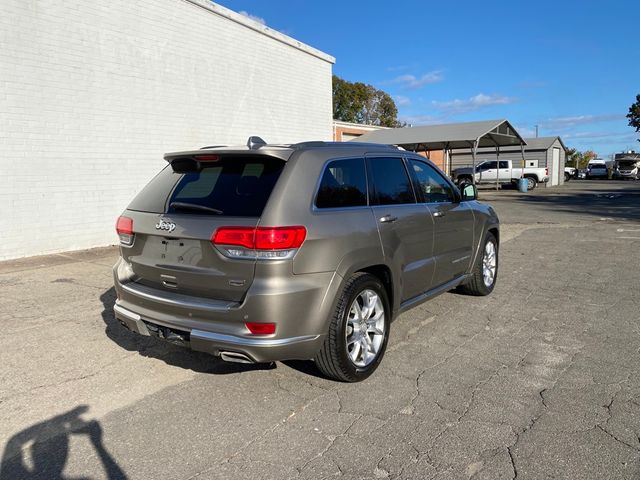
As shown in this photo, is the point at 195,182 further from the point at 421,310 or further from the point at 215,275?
the point at 421,310

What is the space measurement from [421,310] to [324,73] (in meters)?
12.5

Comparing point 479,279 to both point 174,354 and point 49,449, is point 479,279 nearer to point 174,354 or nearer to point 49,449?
point 174,354

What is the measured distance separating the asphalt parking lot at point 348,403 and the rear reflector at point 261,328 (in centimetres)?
60

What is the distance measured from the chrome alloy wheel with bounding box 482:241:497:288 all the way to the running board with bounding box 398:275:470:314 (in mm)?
651

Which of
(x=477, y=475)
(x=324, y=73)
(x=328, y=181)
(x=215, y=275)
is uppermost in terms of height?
(x=324, y=73)

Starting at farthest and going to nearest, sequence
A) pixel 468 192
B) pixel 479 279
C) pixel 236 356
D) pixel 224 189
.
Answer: pixel 479 279, pixel 468 192, pixel 224 189, pixel 236 356

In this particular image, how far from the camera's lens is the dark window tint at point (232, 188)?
3.34 metres

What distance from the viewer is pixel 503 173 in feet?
114

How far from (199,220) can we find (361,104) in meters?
63.4

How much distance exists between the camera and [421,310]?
5668 millimetres

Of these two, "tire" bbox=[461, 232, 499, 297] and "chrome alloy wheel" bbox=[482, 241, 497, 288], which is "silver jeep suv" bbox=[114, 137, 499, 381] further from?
"chrome alloy wheel" bbox=[482, 241, 497, 288]

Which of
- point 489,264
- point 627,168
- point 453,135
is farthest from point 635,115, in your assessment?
point 489,264

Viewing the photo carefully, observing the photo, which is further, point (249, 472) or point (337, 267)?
point (337, 267)

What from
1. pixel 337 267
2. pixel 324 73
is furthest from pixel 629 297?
pixel 324 73
